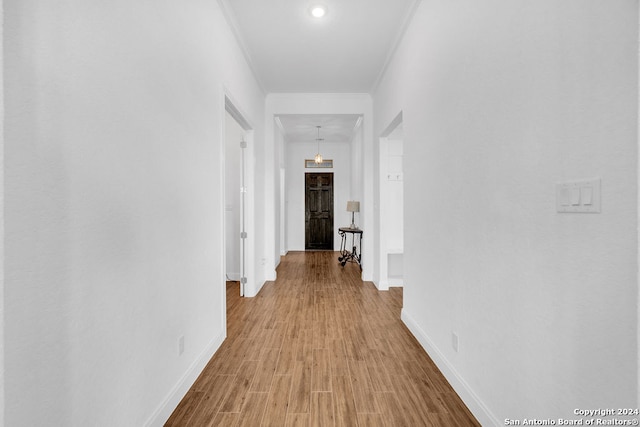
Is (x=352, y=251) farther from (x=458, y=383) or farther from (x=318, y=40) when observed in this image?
(x=458, y=383)

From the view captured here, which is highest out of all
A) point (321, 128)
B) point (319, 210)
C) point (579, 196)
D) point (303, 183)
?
point (321, 128)

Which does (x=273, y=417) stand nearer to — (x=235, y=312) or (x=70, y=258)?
(x=70, y=258)

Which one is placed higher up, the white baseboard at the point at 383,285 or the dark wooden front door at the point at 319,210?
the dark wooden front door at the point at 319,210

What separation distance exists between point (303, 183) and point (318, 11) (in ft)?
18.9

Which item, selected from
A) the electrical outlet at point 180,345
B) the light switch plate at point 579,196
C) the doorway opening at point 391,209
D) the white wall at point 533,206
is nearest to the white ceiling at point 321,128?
the doorway opening at point 391,209

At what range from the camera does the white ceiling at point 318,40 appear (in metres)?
2.77

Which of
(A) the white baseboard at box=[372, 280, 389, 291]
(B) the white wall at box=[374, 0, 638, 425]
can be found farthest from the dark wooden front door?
(B) the white wall at box=[374, 0, 638, 425]

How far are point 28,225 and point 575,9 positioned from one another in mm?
1786

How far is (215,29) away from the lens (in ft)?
8.30

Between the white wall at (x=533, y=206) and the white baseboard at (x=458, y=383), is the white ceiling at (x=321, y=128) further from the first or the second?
the white baseboard at (x=458, y=383)

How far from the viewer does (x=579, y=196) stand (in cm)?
102

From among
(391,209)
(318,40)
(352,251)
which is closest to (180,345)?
(318,40)

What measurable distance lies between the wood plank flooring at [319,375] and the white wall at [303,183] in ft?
15.5

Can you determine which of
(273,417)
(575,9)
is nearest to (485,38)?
(575,9)
